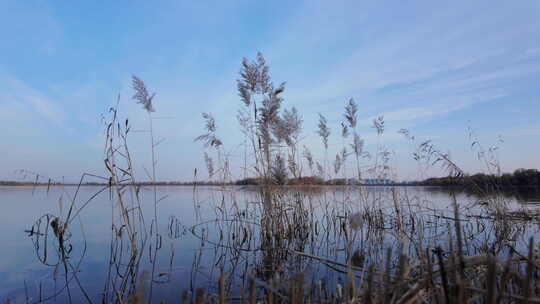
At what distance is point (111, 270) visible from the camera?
287 centimetres

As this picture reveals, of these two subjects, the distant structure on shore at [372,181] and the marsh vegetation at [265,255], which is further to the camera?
the distant structure on shore at [372,181]

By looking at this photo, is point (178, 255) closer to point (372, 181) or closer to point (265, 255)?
point (265, 255)

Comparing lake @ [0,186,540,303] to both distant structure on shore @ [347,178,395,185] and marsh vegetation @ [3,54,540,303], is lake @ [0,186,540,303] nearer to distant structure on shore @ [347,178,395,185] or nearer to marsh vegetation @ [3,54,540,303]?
marsh vegetation @ [3,54,540,303]

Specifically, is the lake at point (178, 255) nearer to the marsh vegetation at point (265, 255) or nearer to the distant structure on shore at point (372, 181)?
the marsh vegetation at point (265, 255)

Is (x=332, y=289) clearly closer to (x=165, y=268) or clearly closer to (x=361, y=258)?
(x=361, y=258)

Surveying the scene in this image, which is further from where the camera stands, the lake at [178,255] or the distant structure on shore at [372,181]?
the distant structure on shore at [372,181]

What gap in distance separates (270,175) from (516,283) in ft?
10.1

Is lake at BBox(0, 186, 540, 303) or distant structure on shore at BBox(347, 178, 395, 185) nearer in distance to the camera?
lake at BBox(0, 186, 540, 303)

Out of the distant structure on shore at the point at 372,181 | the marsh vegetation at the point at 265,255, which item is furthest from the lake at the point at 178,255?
the distant structure on shore at the point at 372,181

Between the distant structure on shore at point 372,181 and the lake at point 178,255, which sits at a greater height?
the distant structure on shore at point 372,181

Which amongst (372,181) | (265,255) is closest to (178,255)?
(265,255)

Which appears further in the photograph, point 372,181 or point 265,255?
point 372,181

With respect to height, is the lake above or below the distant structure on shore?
below

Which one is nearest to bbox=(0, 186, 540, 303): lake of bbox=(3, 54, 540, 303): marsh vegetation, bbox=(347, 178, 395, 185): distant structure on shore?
bbox=(3, 54, 540, 303): marsh vegetation
